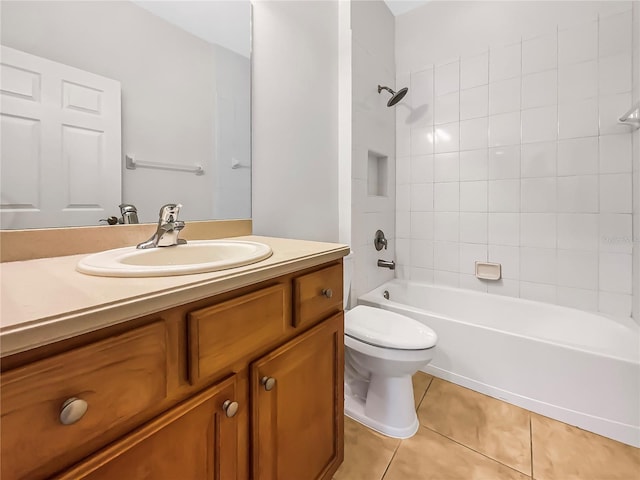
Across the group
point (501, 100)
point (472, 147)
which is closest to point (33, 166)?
point (472, 147)

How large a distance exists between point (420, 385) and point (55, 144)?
1.89 meters

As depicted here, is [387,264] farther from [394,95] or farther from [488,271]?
[394,95]

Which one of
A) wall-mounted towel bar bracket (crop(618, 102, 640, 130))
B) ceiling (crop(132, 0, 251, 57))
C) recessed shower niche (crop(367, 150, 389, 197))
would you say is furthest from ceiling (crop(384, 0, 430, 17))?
wall-mounted towel bar bracket (crop(618, 102, 640, 130))

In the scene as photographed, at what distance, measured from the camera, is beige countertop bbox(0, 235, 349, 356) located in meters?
0.35

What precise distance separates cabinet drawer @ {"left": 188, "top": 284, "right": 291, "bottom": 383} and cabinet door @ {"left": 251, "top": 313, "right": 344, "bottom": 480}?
59mm

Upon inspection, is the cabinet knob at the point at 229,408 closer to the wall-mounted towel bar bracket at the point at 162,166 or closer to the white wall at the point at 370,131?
the wall-mounted towel bar bracket at the point at 162,166

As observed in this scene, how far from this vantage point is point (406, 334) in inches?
51.5

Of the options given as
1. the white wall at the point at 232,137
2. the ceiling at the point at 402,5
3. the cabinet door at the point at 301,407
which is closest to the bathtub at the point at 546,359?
the cabinet door at the point at 301,407

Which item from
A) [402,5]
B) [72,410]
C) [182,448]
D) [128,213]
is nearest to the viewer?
[72,410]

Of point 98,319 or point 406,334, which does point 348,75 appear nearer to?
point 406,334

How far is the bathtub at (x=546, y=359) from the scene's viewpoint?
1.25m

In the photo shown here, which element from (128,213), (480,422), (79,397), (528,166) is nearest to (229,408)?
(79,397)

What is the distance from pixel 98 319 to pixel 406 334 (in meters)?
1.18

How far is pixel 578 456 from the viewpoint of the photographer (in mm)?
1174
